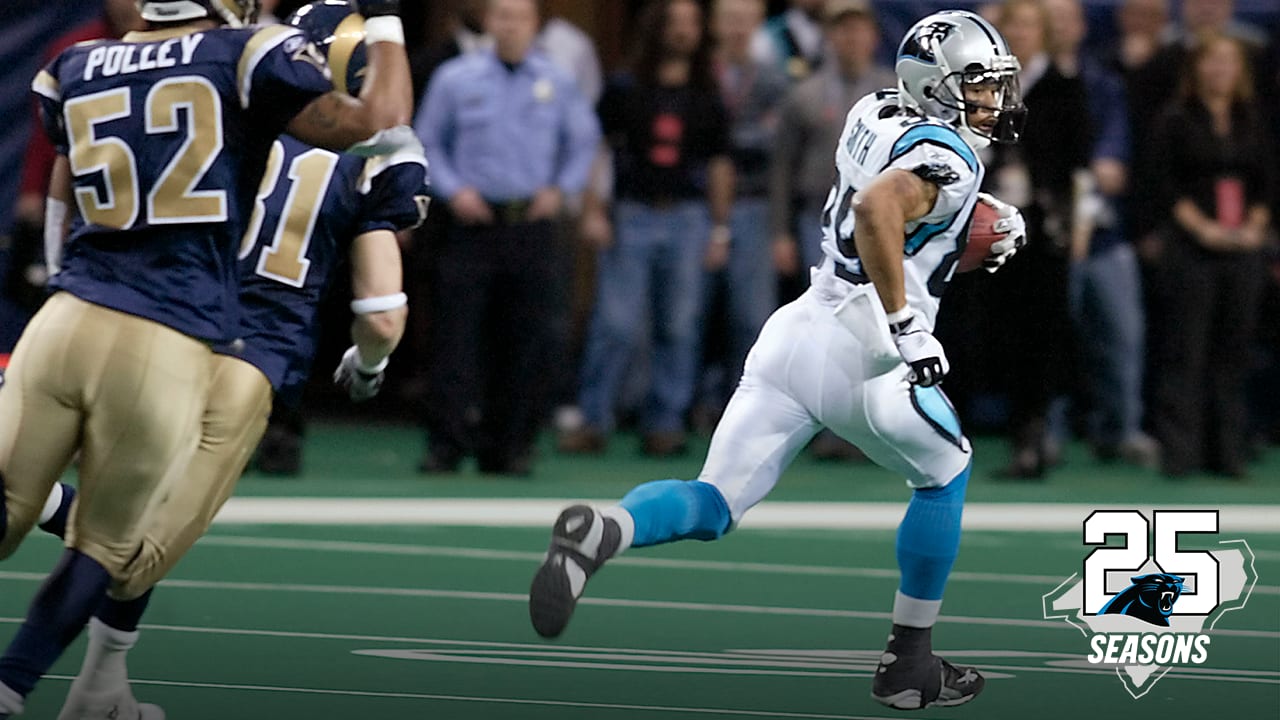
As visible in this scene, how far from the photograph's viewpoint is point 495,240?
1005 centimetres

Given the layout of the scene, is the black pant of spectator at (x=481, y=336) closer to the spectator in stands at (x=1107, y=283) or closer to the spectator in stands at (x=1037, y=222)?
the spectator in stands at (x=1037, y=222)

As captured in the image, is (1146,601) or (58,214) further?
(1146,601)

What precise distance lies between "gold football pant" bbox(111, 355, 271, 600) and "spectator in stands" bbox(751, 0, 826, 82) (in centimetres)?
627

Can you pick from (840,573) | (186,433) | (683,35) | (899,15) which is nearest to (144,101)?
(186,433)

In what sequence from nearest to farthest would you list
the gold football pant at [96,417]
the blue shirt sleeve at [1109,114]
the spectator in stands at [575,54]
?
the gold football pant at [96,417] < the blue shirt sleeve at [1109,114] < the spectator in stands at [575,54]

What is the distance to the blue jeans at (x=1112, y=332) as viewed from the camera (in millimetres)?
10891

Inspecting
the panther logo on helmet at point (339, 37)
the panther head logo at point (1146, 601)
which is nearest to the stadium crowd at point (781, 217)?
the panther head logo at point (1146, 601)

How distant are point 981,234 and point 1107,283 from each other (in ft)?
17.8

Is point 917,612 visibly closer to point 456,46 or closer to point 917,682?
point 917,682

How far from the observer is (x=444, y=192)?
10070 mm

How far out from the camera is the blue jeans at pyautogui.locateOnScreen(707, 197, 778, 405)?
10938 mm

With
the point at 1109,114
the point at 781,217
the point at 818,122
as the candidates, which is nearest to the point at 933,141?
the point at 818,122

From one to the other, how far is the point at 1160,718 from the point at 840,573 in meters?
2.31

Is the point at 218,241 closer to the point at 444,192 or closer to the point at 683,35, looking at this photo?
the point at 444,192
